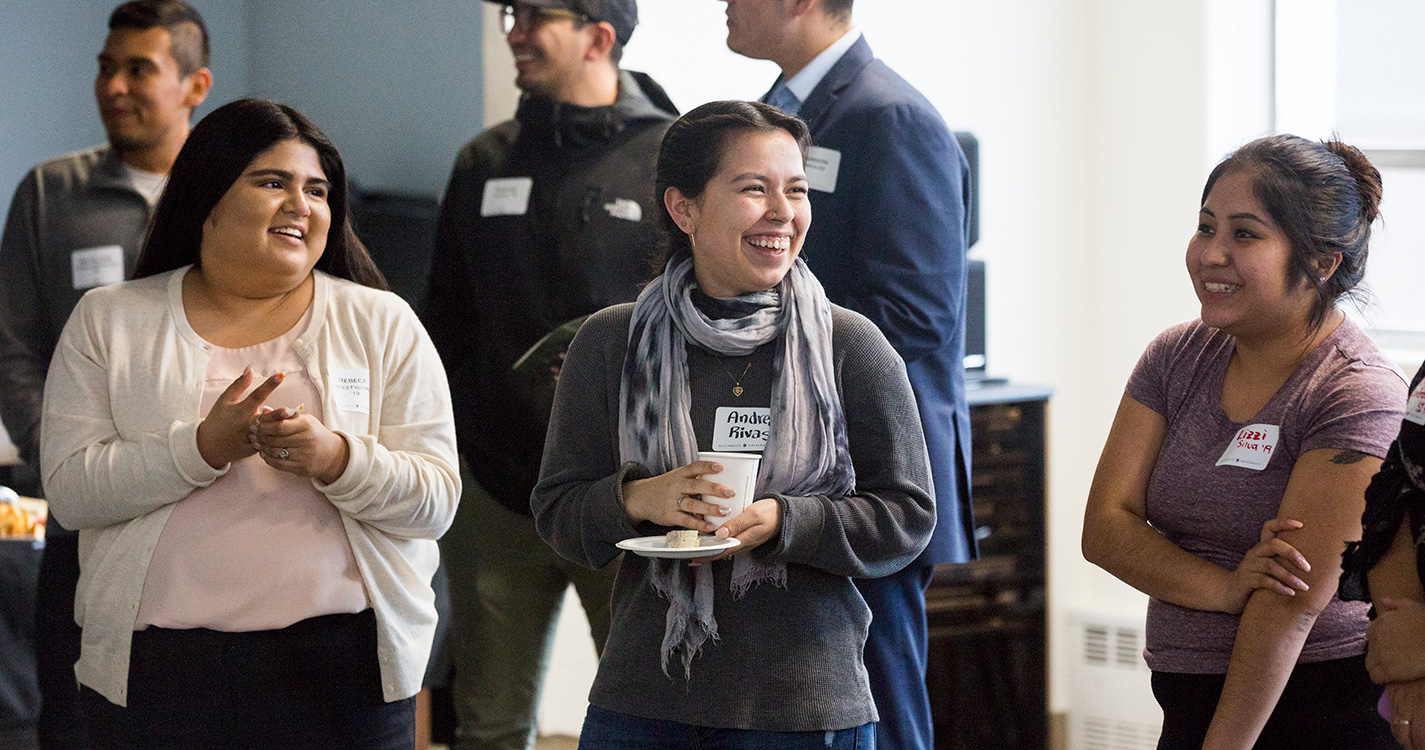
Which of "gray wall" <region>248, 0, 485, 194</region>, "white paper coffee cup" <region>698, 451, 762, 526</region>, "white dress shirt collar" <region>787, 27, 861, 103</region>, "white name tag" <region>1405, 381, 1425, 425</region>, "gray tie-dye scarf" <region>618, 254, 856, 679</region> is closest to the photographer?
"white name tag" <region>1405, 381, 1425, 425</region>

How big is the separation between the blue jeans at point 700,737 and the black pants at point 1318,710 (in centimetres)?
52

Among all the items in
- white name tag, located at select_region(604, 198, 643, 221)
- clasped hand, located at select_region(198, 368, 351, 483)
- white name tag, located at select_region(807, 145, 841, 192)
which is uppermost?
white name tag, located at select_region(807, 145, 841, 192)

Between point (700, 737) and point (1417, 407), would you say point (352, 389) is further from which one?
point (1417, 407)

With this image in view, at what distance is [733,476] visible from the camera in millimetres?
1687

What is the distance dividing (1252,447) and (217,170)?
1.62 meters

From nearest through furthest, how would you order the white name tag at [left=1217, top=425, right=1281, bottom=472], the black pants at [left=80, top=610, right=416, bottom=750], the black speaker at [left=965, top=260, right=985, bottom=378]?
1. the white name tag at [left=1217, top=425, right=1281, bottom=472]
2. the black pants at [left=80, top=610, right=416, bottom=750]
3. the black speaker at [left=965, top=260, right=985, bottom=378]

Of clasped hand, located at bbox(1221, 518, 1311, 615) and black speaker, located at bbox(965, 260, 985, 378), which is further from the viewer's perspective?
black speaker, located at bbox(965, 260, 985, 378)

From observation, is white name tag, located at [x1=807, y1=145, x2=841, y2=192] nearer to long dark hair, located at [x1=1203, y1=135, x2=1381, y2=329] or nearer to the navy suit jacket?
the navy suit jacket

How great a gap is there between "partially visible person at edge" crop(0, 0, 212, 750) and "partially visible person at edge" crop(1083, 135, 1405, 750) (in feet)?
7.51

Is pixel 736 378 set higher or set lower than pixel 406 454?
higher

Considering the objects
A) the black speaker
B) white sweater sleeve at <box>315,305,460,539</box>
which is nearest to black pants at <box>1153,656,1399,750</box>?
white sweater sleeve at <box>315,305,460,539</box>

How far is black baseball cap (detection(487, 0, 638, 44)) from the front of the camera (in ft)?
10.4

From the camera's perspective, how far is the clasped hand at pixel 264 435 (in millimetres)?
1948

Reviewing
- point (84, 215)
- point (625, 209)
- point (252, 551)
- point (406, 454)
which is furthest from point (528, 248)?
point (252, 551)
